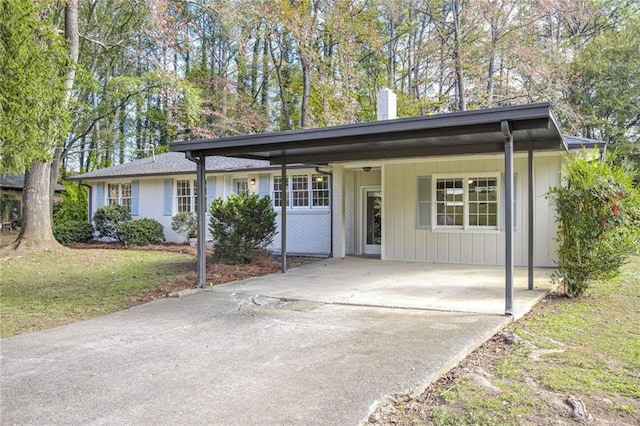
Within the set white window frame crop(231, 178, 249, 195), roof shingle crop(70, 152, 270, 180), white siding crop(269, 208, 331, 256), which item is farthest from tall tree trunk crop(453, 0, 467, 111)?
white window frame crop(231, 178, 249, 195)

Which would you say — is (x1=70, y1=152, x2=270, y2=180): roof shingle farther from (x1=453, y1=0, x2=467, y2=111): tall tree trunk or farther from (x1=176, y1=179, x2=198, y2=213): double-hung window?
(x1=453, y1=0, x2=467, y2=111): tall tree trunk

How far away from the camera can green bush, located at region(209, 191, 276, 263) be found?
10688 millimetres

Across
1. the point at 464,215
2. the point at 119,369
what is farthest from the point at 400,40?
the point at 119,369

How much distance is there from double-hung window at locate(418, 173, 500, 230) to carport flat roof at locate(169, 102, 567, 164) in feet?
8.79

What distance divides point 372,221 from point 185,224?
646 centimetres

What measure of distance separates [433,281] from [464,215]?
3.18 meters

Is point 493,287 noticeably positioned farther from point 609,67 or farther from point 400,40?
point 400,40

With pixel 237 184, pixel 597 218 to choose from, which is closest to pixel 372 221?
pixel 237 184

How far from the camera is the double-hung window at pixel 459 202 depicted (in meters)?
11.2

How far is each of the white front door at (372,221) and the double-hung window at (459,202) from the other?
72.4 inches

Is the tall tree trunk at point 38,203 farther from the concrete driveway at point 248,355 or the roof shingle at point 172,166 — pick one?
the concrete driveway at point 248,355

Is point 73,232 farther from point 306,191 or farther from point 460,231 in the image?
point 460,231

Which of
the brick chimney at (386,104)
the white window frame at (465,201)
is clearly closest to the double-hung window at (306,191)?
the white window frame at (465,201)

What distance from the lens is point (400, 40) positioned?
2269 centimetres
